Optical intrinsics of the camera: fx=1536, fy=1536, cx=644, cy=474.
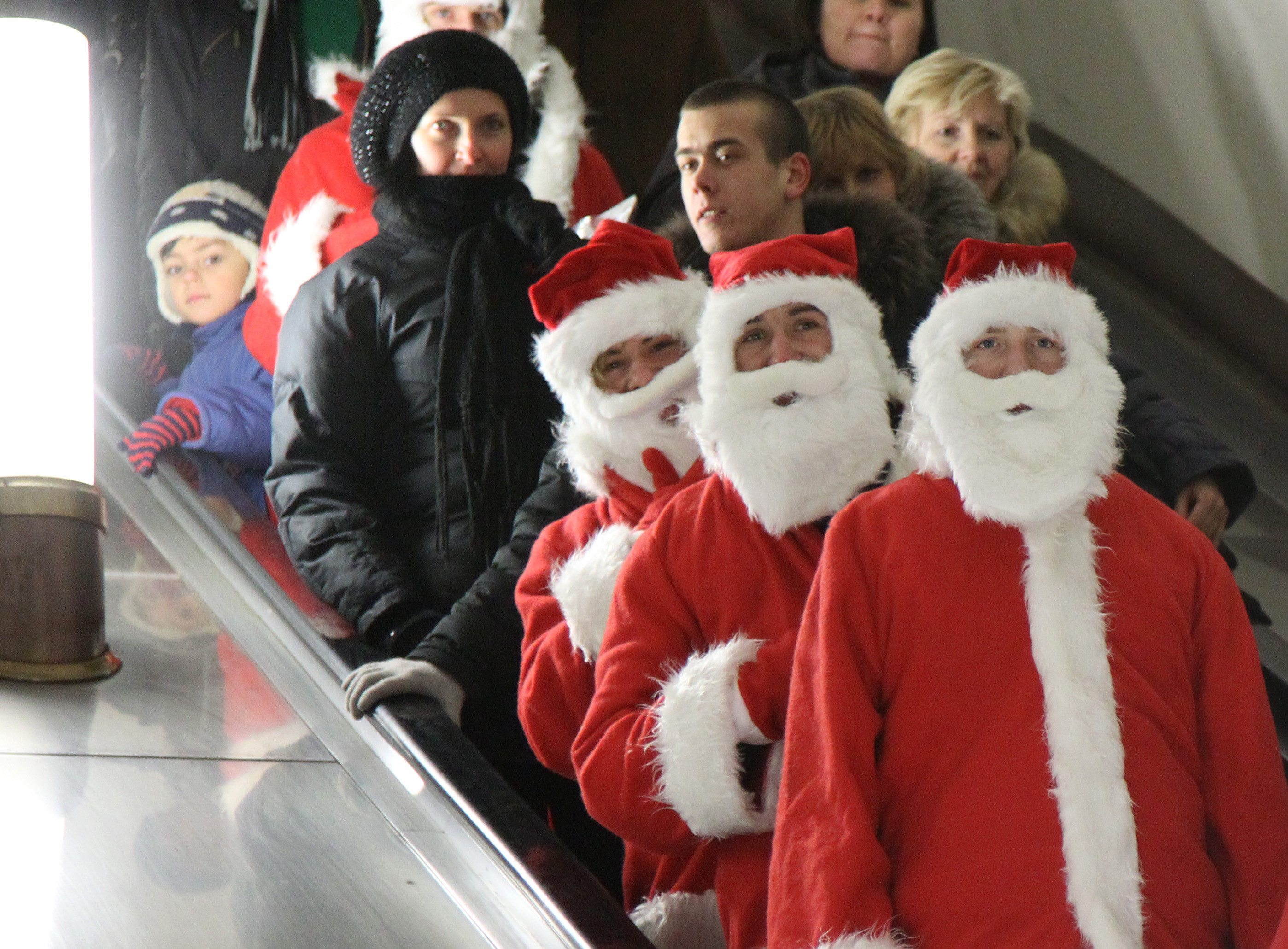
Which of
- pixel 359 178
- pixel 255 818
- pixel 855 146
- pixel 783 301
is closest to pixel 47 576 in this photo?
pixel 255 818

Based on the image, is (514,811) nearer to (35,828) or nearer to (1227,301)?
(35,828)

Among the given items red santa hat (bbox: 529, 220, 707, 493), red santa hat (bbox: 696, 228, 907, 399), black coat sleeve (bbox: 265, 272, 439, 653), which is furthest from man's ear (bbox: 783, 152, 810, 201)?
black coat sleeve (bbox: 265, 272, 439, 653)

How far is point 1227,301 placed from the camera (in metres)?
4.88

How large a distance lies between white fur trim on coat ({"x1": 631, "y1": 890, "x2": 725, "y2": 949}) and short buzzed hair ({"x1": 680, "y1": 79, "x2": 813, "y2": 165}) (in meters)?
1.42

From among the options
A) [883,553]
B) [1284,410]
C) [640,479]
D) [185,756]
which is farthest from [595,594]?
[1284,410]

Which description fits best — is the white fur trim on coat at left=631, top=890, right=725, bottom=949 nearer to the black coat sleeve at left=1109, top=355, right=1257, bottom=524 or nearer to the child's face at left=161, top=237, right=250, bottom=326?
the black coat sleeve at left=1109, top=355, right=1257, bottom=524

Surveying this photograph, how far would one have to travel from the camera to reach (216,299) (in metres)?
4.15

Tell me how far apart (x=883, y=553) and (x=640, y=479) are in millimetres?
605

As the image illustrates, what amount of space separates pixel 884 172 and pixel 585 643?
1.40 m

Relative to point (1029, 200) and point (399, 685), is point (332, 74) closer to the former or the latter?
point (1029, 200)

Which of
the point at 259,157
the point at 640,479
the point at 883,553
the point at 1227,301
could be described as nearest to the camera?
the point at 883,553

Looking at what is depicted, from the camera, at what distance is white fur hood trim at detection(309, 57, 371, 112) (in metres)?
4.34

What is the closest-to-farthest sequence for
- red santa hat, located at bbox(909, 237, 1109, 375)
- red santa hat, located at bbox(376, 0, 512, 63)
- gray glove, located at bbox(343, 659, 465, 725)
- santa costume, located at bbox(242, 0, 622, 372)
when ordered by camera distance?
red santa hat, located at bbox(909, 237, 1109, 375)
gray glove, located at bbox(343, 659, 465, 725)
santa costume, located at bbox(242, 0, 622, 372)
red santa hat, located at bbox(376, 0, 512, 63)

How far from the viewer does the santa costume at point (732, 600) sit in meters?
1.96
